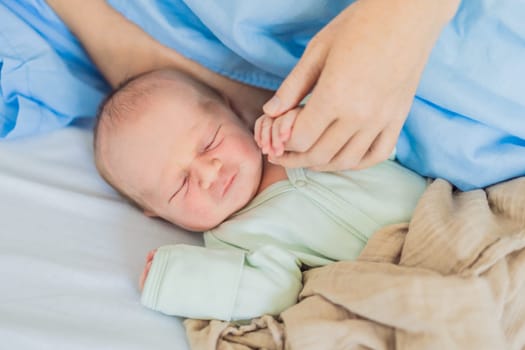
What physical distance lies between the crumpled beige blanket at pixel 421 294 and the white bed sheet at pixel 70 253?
85mm

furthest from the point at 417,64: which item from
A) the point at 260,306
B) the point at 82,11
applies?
the point at 82,11

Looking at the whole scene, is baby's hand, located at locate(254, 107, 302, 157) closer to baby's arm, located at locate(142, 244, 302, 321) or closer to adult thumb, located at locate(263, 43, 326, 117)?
adult thumb, located at locate(263, 43, 326, 117)

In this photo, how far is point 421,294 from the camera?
2.16 ft

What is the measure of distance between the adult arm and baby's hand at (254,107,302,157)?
0.85 ft

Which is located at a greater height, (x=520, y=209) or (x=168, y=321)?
(x=520, y=209)

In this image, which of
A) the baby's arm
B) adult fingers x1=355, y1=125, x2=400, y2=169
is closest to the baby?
the baby's arm

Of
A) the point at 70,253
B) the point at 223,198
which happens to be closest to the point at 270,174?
the point at 223,198

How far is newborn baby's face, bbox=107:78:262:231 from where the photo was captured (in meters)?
0.89

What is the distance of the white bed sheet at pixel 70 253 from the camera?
2.36 ft

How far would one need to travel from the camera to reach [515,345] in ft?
2.17

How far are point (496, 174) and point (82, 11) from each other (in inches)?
25.8

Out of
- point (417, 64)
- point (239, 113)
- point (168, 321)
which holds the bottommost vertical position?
point (168, 321)

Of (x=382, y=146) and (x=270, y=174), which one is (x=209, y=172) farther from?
Answer: (x=382, y=146)

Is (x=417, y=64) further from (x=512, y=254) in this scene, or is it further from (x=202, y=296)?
(x=202, y=296)
